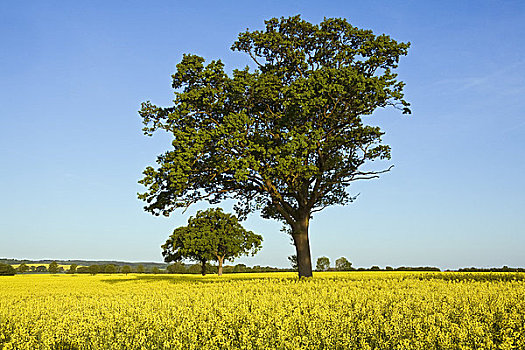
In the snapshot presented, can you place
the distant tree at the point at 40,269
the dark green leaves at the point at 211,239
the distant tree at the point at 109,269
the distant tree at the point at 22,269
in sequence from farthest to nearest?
the distant tree at the point at 40,269 < the distant tree at the point at 22,269 < the distant tree at the point at 109,269 < the dark green leaves at the point at 211,239

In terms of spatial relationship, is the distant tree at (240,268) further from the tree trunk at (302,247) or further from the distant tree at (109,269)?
the tree trunk at (302,247)

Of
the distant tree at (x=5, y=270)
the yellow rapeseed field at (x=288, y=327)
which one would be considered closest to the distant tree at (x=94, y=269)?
the distant tree at (x=5, y=270)

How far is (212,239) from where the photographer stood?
2302 inches

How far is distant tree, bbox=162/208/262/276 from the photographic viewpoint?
58.1m

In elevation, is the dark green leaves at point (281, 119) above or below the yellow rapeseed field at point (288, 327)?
above

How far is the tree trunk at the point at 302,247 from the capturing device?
24.3 metres

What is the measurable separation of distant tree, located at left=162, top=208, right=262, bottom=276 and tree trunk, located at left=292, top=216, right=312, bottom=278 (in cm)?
3429

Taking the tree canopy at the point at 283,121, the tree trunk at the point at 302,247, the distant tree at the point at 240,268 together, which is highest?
the tree canopy at the point at 283,121

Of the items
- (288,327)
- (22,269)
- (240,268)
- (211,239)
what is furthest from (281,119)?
(22,269)

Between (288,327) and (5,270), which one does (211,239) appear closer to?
(5,270)

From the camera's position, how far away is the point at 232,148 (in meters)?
21.7

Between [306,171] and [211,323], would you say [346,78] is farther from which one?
[211,323]

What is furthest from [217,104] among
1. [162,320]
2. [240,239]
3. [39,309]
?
[240,239]

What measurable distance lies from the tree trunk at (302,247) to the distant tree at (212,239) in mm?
34295
